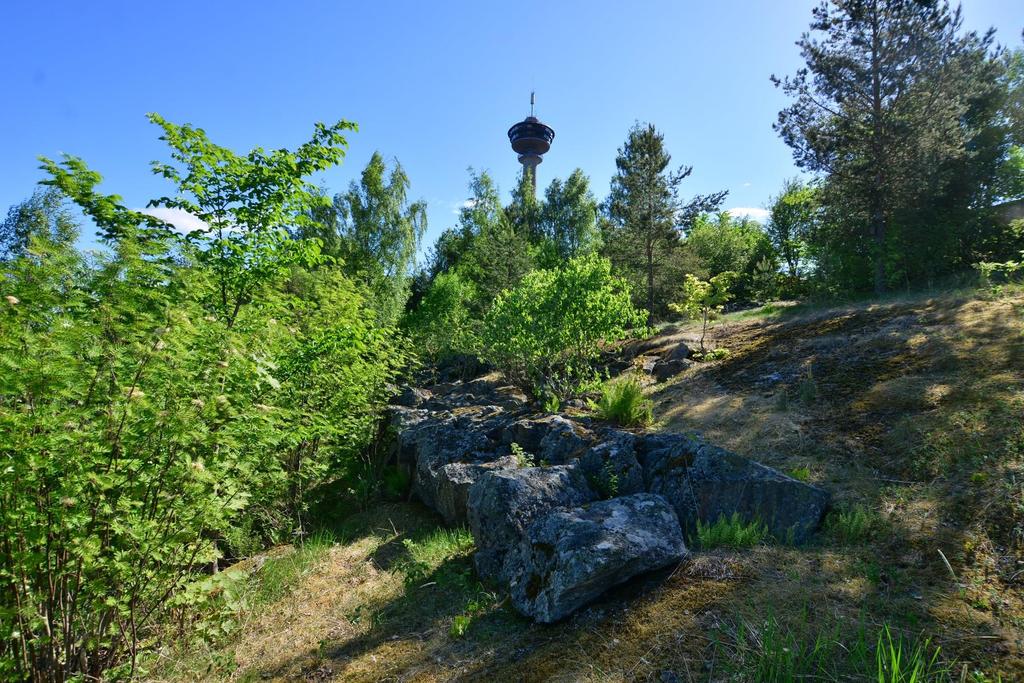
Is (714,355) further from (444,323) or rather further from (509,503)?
(444,323)

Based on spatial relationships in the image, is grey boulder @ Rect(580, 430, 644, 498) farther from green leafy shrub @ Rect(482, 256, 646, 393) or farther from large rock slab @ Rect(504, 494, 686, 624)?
green leafy shrub @ Rect(482, 256, 646, 393)

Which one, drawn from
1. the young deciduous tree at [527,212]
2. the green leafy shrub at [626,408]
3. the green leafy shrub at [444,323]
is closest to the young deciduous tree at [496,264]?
the green leafy shrub at [444,323]

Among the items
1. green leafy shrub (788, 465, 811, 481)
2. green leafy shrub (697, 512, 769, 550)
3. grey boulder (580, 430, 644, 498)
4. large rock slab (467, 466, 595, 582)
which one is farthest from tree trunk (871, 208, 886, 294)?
large rock slab (467, 466, 595, 582)

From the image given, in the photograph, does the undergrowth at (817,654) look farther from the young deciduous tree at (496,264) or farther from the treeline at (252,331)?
the young deciduous tree at (496,264)

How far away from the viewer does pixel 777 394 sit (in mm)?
6645

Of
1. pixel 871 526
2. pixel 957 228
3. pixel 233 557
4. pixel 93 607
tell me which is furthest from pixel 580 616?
pixel 957 228

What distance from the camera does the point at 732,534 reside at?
363 cm

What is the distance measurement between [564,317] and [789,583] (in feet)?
19.3

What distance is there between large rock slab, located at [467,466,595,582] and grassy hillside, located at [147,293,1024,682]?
0.97ft

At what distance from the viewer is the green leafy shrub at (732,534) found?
3.54m

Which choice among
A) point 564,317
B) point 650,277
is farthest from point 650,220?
point 564,317

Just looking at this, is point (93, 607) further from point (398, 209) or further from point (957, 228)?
point (398, 209)

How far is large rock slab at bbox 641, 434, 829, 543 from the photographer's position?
3783 mm

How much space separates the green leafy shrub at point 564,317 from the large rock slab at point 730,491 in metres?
4.16
